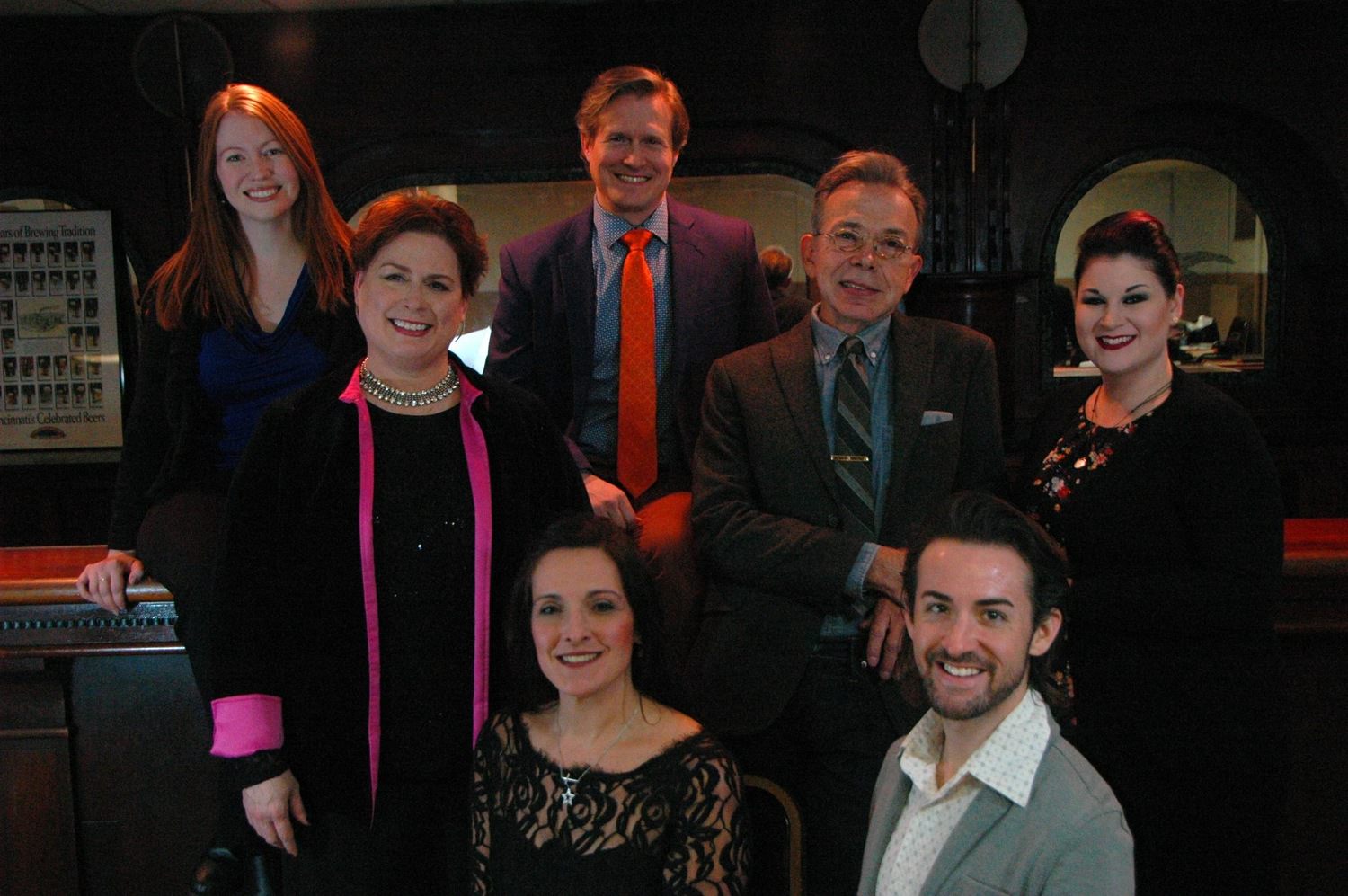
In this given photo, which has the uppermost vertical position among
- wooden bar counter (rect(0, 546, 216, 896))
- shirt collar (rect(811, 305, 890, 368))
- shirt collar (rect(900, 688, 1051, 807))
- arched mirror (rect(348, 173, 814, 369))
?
arched mirror (rect(348, 173, 814, 369))

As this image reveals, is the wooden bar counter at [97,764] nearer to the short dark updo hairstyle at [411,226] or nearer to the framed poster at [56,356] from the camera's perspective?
the short dark updo hairstyle at [411,226]

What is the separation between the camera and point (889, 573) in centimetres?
192

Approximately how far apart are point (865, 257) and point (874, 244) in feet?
0.10

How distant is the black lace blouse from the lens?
5.52 ft

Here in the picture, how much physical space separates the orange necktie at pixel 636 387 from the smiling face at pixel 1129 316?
891mm

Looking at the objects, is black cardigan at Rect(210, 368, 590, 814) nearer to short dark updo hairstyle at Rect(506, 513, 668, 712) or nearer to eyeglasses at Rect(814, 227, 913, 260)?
short dark updo hairstyle at Rect(506, 513, 668, 712)

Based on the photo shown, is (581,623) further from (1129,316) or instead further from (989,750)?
(1129,316)

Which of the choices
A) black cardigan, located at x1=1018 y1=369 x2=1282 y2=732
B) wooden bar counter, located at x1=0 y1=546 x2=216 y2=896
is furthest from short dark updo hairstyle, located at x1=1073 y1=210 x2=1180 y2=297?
wooden bar counter, located at x1=0 y1=546 x2=216 y2=896

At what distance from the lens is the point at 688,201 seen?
259 inches

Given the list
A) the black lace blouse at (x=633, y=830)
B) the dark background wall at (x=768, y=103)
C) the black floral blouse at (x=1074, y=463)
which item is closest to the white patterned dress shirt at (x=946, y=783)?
the black lace blouse at (x=633, y=830)

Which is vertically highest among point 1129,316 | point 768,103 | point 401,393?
point 768,103

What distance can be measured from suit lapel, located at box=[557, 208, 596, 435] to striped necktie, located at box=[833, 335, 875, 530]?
0.62m

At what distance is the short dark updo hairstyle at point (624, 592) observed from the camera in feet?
5.93

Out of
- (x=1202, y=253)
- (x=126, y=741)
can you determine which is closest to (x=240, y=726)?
(x=126, y=741)
